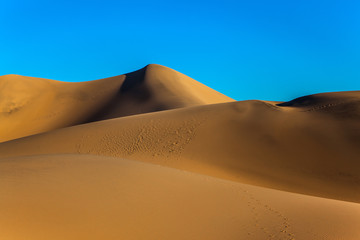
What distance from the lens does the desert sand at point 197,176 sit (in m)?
5.30

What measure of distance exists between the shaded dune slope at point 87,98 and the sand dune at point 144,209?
2899cm

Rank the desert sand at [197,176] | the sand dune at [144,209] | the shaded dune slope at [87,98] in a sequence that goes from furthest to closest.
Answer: the shaded dune slope at [87,98] → the desert sand at [197,176] → the sand dune at [144,209]

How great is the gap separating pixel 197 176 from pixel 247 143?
7.88 metres

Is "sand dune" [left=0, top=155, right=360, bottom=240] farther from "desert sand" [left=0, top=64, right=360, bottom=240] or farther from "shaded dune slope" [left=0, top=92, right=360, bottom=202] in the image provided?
"shaded dune slope" [left=0, top=92, right=360, bottom=202]

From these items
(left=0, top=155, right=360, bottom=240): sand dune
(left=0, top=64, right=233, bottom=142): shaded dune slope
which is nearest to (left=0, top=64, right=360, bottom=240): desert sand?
(left=0, top=155, right=360, bottom=240): sand dune

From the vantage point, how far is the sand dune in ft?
16.3

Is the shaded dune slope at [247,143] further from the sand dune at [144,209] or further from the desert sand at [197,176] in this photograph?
the sand dune at [144,209]

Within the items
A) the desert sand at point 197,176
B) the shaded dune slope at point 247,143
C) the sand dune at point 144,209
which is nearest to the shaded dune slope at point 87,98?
the shaded dune slope at point 247,143

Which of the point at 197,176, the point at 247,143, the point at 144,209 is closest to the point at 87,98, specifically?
the point at 247,143

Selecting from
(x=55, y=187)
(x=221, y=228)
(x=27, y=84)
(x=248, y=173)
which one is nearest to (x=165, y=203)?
(x=221, y=228)

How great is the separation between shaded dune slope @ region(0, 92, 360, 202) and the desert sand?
0.06 meters

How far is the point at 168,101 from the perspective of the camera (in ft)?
127

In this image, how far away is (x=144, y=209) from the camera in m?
5.88

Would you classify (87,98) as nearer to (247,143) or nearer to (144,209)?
(247,143)
